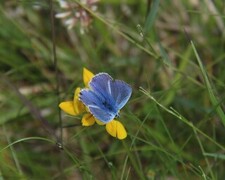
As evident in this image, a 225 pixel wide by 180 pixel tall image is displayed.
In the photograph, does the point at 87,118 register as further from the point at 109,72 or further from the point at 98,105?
the point at 109,72

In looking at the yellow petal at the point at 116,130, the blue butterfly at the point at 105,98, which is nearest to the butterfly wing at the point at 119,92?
the blue butterfly at the point at 105,98

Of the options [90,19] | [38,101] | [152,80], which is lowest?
[38,101]

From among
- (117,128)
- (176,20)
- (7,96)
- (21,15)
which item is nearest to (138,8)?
(176,20)

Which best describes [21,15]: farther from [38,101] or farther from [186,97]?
[186,97]

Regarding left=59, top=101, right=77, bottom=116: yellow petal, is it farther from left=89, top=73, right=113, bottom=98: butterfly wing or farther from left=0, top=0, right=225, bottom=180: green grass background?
left=0, top=0, right=225, bottom=180: green grass background

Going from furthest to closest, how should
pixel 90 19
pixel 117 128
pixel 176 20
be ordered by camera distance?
pixel 176 20 → pixel 90 19 → pixel 117 128

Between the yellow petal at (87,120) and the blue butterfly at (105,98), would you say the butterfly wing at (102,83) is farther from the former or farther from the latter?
the yellow petal at (87,120)
